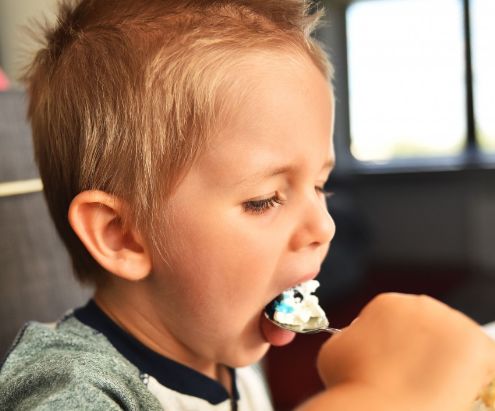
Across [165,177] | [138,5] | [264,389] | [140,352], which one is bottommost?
[264,389]

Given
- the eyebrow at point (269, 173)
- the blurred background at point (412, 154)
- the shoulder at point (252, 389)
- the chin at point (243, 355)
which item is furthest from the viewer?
the blurred background at point (412, 154)

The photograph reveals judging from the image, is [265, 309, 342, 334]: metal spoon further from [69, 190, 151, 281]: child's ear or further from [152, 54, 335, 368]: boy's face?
[69, 190, 151, 281]: child's ear

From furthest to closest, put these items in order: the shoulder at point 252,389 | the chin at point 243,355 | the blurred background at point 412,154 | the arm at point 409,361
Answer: the blurred background at point 412,154
the shoulder at point 252,389
the chin at point 243,355
the arm at point 409,361

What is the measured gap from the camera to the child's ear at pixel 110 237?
2.53 feet

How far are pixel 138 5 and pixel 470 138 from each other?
2879 millimetres

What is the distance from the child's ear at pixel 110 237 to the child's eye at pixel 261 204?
0.42 feet

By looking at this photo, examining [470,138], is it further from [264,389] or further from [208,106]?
[208,106]

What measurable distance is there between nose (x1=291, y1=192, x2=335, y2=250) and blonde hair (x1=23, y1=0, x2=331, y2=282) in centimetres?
14

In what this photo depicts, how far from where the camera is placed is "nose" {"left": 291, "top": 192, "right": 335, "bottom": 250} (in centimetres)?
77

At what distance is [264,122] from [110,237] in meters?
0.22

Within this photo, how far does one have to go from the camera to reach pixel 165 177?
0.75m

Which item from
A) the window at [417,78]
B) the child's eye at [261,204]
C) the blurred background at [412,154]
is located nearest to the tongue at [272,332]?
the child's eye at [261,204]

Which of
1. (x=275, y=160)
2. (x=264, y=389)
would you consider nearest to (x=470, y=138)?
(x=264, y=389)

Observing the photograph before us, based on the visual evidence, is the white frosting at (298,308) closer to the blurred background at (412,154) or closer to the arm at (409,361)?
the arm at (409,361)
